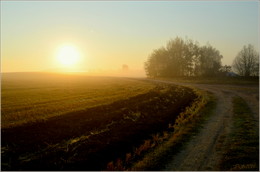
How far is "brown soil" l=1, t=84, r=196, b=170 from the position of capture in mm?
11594

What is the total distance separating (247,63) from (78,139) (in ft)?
275

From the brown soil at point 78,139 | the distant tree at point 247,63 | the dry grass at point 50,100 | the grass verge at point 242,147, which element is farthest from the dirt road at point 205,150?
the distant tree at point 247,63

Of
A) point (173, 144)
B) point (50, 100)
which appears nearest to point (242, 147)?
point (173, 144)

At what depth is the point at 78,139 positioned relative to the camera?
14.9 meters

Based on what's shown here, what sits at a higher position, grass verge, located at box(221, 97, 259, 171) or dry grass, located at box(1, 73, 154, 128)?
dry grass, located at box(1, 73, 154, 128)

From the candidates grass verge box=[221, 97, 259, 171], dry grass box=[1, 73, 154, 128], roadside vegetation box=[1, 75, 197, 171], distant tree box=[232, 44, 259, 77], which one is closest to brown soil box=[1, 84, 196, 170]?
roadside vegetation box=[1, 75, 197, 171]

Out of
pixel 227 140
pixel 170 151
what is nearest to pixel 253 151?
pixel 227 140

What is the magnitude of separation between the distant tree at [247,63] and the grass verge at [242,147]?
70.1m

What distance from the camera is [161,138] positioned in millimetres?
15008

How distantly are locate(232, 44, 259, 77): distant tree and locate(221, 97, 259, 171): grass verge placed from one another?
7005 centimetres

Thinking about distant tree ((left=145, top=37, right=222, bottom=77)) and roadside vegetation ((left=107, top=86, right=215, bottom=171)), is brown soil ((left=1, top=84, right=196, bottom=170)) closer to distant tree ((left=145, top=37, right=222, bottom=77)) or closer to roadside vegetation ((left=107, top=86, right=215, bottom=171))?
roadside vegetation ((left=107, top=86, right=215, bottom=171))

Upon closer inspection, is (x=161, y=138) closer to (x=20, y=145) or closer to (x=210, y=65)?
(x=20, y=145)

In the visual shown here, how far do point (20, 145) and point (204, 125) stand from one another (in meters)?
12.8

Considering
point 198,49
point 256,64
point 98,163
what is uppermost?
point 198,49
